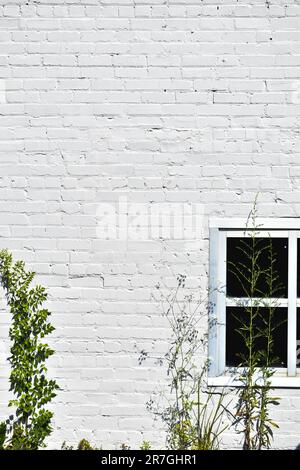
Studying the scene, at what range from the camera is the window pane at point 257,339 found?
5.69 m

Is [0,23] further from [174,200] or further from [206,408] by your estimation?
A: [206,408]

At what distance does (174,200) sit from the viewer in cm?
556

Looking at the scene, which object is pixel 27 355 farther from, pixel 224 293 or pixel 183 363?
pixel 224 293

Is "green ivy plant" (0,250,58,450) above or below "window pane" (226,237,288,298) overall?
below

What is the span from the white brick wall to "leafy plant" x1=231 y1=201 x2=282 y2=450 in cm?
18

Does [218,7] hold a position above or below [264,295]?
above

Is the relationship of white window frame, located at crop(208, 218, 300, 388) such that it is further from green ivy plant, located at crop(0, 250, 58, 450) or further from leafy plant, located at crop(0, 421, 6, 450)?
leafy plant, located at crop(0, 421, 6, 450)

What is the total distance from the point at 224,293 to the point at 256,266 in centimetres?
36

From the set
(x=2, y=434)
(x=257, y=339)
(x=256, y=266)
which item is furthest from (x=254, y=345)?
(x=2, y=434)

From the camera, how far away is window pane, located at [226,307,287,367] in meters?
5.69

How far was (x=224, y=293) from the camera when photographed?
5551 millimetres

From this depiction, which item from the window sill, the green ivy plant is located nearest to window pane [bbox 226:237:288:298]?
the window sill

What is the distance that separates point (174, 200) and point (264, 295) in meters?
1.01

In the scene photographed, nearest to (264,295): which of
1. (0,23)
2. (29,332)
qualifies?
(29,332)
